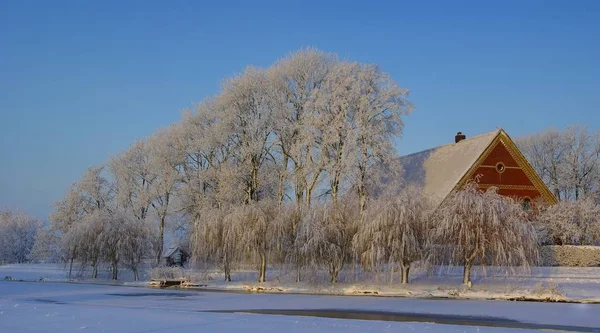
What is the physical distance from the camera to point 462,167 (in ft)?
167

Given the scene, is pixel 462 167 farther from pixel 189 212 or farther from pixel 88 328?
pixel 88 328

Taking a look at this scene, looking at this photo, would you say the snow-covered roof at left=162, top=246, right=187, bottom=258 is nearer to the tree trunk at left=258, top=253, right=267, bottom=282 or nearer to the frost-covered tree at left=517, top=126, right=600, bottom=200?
the tree trunk at left=258, top=253, right=267, bottom=282

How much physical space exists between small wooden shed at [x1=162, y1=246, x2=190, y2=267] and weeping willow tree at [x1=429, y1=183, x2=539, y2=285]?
1078 inches

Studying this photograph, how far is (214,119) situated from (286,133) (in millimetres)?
9169

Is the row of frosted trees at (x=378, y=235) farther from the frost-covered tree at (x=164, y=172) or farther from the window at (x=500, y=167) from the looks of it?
the frost-covered tree at (x=164, y=172)

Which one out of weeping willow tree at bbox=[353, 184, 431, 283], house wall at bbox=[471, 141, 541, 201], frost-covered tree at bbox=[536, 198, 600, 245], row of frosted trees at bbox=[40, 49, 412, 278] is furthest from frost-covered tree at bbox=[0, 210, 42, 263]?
frost-covered tree at bbox=[536, 198, 600, 245]

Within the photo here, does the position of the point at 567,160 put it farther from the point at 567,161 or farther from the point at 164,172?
the point at 164,172

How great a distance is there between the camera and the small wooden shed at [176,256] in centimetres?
5683

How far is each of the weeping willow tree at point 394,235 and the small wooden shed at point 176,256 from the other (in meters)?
23.3

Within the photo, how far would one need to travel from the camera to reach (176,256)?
57438 millimetres

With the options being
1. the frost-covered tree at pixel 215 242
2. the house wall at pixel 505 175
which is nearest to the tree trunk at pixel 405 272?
the frost-covered tree at pixel 215 242

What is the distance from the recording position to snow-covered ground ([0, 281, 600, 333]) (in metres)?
19.0

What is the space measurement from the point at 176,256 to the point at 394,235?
26142 millimetres

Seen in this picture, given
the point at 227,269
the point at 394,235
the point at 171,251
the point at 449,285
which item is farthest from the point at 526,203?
the point at 171,251
